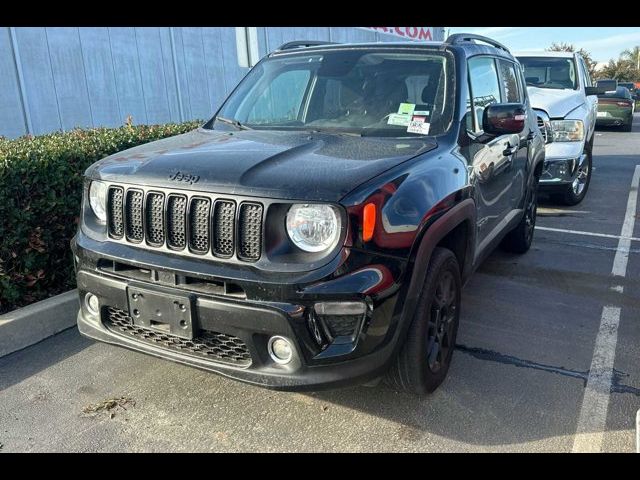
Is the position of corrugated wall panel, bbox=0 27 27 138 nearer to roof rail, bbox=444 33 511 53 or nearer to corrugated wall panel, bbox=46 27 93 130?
corrugated wall panel, bbox=46 27 93 130

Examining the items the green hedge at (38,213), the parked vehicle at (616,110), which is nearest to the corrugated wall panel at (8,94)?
the green hedge at (38,213)

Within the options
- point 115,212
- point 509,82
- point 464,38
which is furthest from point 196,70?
point 115,212

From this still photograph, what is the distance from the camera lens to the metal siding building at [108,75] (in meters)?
8.58

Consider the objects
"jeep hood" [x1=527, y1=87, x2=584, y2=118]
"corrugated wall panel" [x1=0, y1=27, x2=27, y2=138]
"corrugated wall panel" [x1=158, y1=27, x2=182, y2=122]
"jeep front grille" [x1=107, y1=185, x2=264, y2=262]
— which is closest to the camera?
"jeep front grille" [x1=107, y1=185, x2=264, y2=262]

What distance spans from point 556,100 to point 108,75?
291 inches

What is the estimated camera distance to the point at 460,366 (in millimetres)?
3410

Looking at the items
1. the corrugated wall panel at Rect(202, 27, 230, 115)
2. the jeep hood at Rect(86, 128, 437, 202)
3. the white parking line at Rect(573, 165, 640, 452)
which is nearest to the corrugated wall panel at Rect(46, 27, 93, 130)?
the corrugated wall panel at Rect(202, 27, 230, 115)

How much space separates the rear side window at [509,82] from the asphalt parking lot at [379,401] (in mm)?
1758

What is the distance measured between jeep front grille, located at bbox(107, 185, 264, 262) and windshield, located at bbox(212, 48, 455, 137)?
45.2 inches

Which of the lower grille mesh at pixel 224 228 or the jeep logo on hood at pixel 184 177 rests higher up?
the jeep logo on hood at pixel 184 177

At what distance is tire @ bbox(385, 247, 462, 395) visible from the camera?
271 cm

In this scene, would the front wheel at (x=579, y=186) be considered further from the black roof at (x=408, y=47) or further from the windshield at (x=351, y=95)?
the windshield at (x=351, y=95)

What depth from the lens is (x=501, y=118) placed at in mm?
3396
